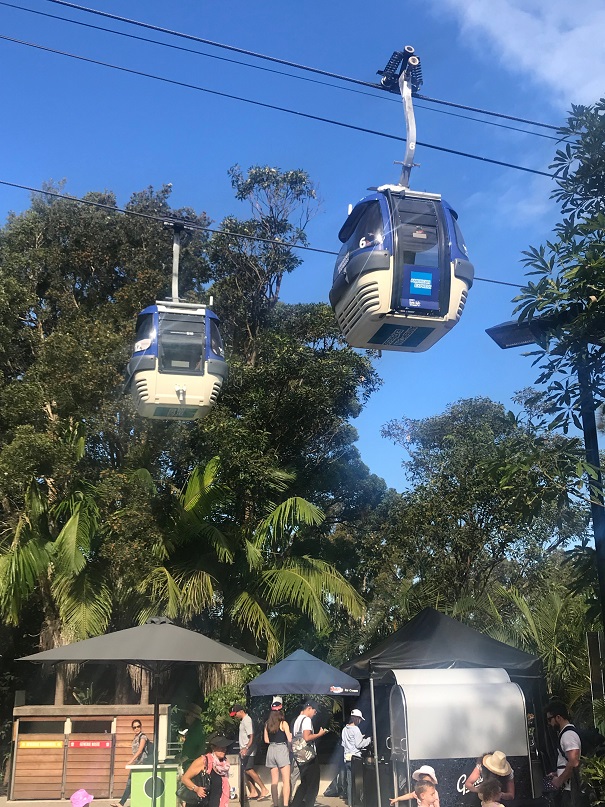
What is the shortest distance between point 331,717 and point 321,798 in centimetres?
422

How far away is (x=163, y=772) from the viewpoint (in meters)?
9.21

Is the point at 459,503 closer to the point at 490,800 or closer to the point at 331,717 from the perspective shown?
the point at 331,717

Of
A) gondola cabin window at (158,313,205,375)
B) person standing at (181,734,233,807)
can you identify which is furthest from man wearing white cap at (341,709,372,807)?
gondola cabin window at (158,313,205,375)

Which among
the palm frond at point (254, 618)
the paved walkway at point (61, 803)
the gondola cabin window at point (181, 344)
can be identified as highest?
the gondola cabin window at point (181, 344)

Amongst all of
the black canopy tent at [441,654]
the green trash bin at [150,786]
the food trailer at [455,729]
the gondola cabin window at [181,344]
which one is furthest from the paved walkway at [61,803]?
the gondola cabin window at [181,344]

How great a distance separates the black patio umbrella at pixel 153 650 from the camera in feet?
26.3

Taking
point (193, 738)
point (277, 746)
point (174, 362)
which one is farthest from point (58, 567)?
point (174, 362)

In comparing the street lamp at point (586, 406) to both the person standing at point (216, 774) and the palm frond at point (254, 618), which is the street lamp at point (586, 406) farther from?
the palm frond at point (254, 618)

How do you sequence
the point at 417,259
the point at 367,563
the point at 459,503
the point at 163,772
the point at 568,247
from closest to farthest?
the point at 417,259
the point at 568,247
the point at 163,772
the point at 459,503
the point at 367,563

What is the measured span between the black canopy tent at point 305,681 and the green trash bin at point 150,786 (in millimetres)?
1931

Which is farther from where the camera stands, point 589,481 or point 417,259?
point 589,481

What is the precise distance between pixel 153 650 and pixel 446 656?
3.96 m

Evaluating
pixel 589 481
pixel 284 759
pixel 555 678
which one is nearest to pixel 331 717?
pixel 555 678

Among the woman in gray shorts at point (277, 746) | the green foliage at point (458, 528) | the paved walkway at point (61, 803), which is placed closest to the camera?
the woman in gray shorts at point (277, 746)
